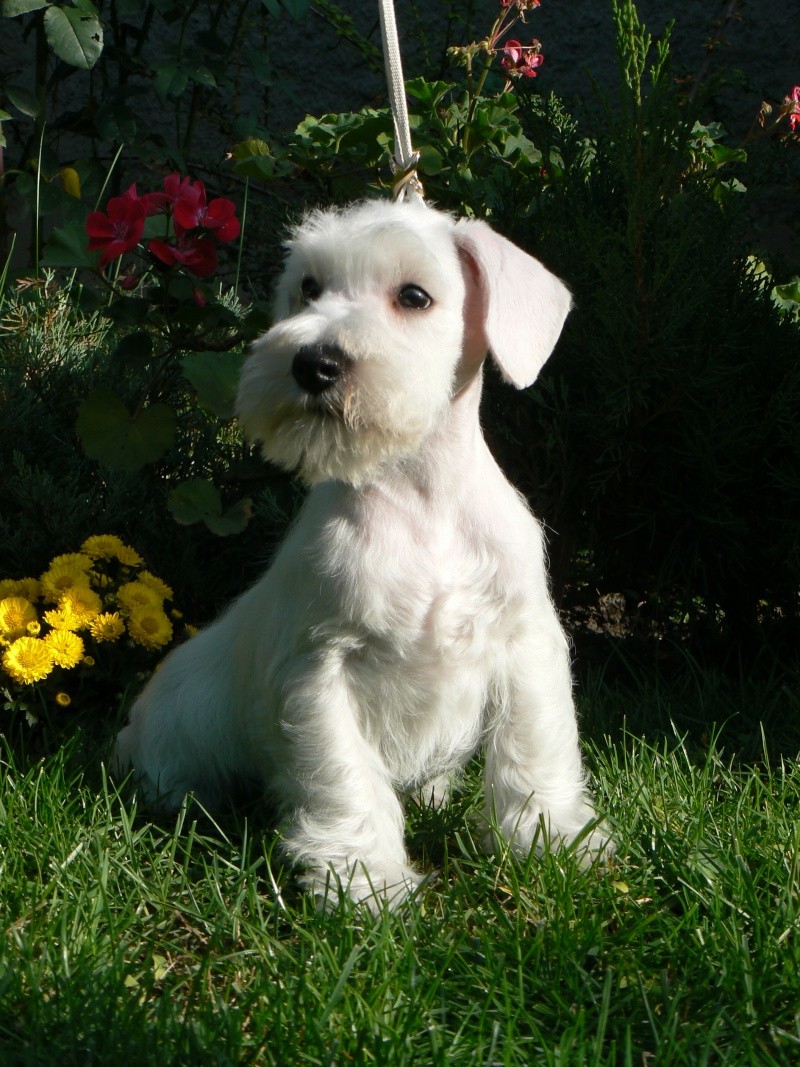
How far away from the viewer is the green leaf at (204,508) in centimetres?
323

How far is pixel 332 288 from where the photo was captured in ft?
7.65

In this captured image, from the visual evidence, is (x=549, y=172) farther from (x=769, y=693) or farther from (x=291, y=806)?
(x=291, y=806)

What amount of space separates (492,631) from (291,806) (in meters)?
0.59

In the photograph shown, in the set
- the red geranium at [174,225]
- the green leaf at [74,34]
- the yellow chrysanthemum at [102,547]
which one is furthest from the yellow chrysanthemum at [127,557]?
the green leaf at [74,34]

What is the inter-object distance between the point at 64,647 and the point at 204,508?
0.59 m

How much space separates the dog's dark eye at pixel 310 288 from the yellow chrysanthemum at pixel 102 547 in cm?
116

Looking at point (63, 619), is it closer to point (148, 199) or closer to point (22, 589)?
point (22, 589)

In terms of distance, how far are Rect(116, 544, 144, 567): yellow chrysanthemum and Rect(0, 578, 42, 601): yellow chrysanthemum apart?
9.3 inches

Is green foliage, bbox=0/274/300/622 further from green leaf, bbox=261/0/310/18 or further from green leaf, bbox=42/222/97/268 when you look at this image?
green leaf, bbox=261/0/310/18

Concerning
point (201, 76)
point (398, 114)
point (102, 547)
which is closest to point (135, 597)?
point (102, 547)

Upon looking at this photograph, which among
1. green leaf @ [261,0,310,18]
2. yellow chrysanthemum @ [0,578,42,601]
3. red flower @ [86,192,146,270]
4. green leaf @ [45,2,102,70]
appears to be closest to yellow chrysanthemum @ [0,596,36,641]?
yellow chrysanthemum @ [0,578,42,601]

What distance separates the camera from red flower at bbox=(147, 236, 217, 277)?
318cm

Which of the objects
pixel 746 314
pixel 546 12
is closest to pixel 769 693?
pixel 746 314

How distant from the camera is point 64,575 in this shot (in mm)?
3125
